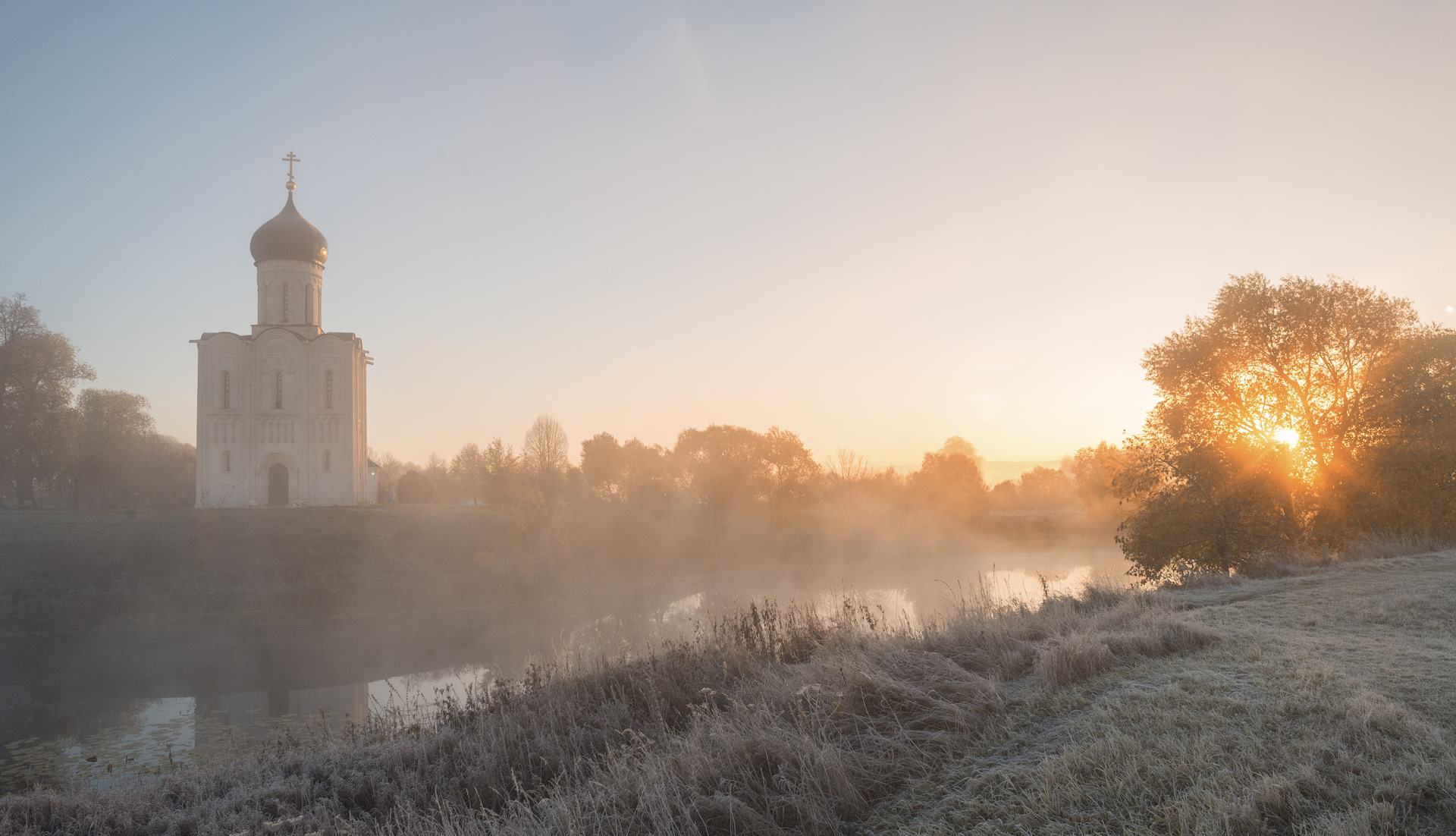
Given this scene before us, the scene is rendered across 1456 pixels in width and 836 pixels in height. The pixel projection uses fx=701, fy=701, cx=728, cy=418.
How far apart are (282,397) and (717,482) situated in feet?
84.1

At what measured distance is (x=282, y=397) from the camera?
39.1 meters

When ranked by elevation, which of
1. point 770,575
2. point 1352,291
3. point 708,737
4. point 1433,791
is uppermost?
point 1352,291

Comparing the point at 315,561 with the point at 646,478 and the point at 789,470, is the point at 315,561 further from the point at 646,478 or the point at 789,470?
the point at 789,470

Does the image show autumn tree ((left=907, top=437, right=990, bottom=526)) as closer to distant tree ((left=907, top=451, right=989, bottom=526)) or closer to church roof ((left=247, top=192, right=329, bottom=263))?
distant tree ((left=907, top=451, right=989, bottom=526))

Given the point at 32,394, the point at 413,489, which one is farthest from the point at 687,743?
the point at 413,489

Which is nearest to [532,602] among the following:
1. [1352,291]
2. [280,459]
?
[280,459]

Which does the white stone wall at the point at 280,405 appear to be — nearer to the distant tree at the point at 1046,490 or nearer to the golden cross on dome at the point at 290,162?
the golden cross on dome at the point at 290,162

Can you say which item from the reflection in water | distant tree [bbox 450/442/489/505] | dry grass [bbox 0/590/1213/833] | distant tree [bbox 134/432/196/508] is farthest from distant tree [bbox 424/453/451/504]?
dry grass [bbox 0/590/1213/833]

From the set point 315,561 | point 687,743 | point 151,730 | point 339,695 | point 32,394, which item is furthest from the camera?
point 32,394

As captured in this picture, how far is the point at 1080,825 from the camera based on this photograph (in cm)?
329

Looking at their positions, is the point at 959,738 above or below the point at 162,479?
below

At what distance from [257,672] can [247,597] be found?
839cm

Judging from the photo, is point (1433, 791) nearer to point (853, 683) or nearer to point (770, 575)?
point (853, 683)

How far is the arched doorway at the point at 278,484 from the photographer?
38.6m
